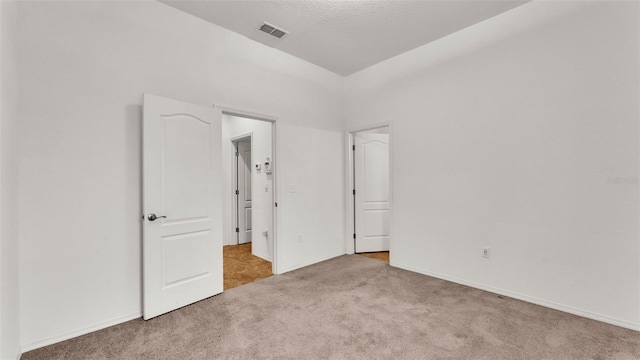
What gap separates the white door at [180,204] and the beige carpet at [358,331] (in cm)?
25

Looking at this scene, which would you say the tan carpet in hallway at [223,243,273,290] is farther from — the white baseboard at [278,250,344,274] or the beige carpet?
the beige carpet

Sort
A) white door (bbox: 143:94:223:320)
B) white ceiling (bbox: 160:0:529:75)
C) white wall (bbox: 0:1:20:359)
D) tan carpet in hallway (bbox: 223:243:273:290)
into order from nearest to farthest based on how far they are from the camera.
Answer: white wall (bbox: 0:1:20:359) < white door (bbox: 143:94:223:320) < white ceiling (bbox: 160:0:529:75) < tan carpet in hallway (bbox: 223:243:273:290)

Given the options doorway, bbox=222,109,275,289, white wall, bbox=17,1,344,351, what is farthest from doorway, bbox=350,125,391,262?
white wall, bbox=17,1,344,351

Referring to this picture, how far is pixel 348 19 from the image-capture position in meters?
2.86

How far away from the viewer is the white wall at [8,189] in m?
1.48

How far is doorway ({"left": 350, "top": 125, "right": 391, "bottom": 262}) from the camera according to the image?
175 inches

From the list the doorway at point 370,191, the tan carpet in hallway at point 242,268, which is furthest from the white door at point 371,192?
the tan carpet in hallway at point 242,268

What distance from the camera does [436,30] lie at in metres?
3.10

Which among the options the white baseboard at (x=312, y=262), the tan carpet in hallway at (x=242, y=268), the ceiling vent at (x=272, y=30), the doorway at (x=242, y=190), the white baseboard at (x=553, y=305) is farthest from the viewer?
the doorway at (x=242, y=190)

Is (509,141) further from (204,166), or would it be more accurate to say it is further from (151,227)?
(151,227)

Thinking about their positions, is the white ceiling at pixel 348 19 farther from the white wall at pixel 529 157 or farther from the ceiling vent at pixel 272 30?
the white wall at pixel 529 157

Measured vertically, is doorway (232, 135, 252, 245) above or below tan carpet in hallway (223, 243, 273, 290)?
above

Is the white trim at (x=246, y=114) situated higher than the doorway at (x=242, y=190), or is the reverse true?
the white trim at (x=246, y=114)

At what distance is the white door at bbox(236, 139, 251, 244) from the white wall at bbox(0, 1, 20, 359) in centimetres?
335
